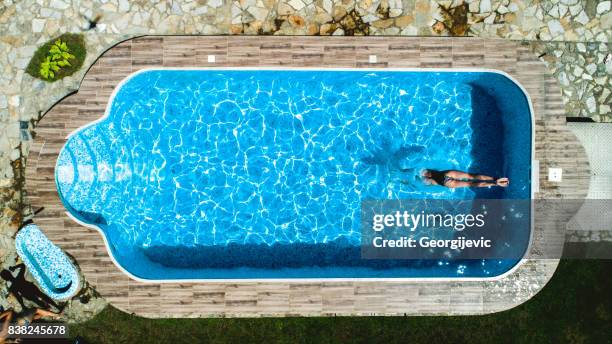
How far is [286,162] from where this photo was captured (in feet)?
42.8

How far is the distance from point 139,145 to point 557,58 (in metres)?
10.1

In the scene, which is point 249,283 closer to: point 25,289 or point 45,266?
point 45,266

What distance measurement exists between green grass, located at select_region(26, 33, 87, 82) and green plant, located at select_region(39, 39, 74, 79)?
0.23 feet

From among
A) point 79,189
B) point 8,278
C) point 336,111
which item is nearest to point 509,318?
point 336,111

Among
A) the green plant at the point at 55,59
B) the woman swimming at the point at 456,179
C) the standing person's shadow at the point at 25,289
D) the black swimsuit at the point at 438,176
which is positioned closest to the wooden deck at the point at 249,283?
the green plant at the point at 55,59

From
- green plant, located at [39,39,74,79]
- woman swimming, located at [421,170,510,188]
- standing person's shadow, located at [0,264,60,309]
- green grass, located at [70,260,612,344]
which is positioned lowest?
green grass, located at [70,260,612,344]

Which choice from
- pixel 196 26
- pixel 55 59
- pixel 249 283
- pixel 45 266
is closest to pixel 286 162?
pixel 249 283

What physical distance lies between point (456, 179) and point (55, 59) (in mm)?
9673

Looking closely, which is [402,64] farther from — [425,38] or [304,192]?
[304,192]

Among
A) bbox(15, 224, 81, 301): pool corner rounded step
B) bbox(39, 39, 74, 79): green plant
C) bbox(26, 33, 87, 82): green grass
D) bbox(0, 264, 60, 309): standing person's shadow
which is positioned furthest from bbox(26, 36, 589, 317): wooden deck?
bbox(0, 264, 60, 309): standing person's shadow

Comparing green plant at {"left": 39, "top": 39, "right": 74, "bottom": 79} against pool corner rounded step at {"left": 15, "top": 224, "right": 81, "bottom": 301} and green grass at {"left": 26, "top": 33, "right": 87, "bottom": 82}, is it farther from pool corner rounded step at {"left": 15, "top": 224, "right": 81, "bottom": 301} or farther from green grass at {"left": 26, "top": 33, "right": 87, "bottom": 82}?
pool corner rounded step at {"left": 15, "top": 224, "right": 81, "bottom": 301}

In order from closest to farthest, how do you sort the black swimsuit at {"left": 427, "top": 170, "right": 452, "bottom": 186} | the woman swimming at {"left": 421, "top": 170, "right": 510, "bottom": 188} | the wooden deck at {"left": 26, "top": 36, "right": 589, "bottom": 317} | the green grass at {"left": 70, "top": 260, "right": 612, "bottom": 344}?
the wooden deck at {"left": 26, "top": 36, "right": 589, "bottom": 317}
the green grass at {"left": 70, "top": 260, "right": 612, "bottom": 344}
the woman swimming at {"left": 421, "top": 170, "right": 510, "bottom": 188}
the black swimsuit at {"left": 427, "top": 170, "right": 452, "bottom": 186}

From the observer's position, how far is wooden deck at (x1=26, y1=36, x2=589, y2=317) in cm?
1252

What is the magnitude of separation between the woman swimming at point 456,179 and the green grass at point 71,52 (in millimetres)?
8446
